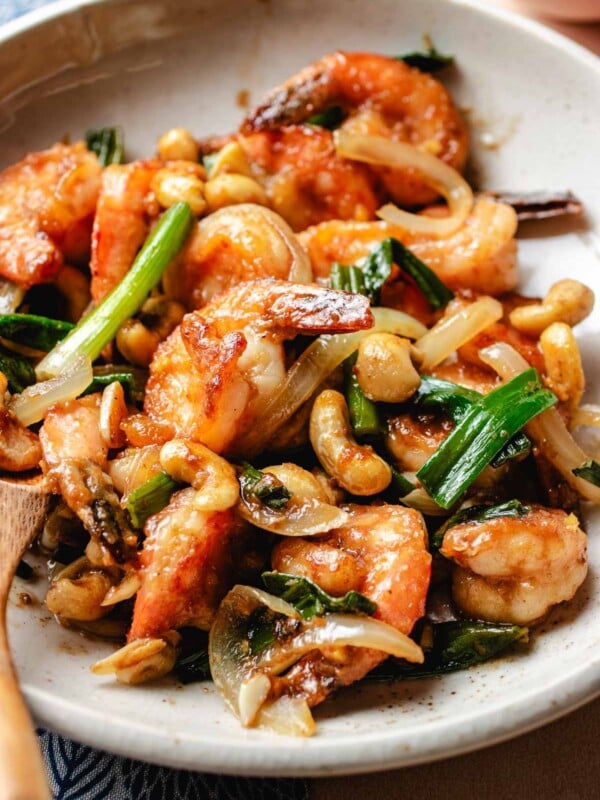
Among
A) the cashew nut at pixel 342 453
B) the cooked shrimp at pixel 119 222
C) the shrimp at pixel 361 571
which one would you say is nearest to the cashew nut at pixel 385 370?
the cashew nut at pixel 342 453

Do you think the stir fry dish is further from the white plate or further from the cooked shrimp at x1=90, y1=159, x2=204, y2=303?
the white plate

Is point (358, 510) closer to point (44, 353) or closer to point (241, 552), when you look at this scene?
point (241, 552)

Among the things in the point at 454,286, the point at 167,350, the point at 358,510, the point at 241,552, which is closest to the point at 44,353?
the point at 167,350

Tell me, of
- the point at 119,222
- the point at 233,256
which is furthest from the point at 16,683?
the point at 119,222

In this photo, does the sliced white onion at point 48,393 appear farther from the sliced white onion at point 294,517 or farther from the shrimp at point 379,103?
the shrimp at point 379,103

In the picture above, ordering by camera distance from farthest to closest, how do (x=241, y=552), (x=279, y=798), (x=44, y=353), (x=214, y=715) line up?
(x=44, y=353), (x=241, y=552), (x=279, y=798), (x=214, y=715)

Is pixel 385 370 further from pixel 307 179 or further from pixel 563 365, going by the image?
pixel 307 179
